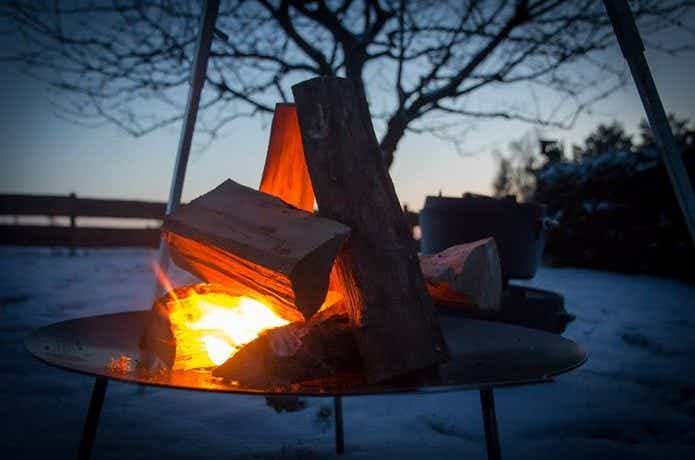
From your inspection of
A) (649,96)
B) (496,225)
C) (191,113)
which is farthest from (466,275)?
(191,113)

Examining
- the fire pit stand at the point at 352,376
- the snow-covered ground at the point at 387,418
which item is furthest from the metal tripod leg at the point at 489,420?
the snow-covered ground at the point at 387,418

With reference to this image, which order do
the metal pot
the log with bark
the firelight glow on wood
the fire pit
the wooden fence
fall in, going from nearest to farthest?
the fire pit < the firelight glow on wood < the log with bark < the metal pot < the wooden fence

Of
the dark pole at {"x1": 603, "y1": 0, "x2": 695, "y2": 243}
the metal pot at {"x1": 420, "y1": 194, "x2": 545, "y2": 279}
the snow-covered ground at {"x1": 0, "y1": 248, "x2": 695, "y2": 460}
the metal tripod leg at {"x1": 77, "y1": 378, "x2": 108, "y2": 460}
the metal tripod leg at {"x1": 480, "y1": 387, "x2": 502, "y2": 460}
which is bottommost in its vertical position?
the snow-covered ground at {"x1": 0, "y1": 248, "x2": 695, "y2": 460}

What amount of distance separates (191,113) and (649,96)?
1.87 metres

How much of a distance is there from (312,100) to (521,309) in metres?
1.77

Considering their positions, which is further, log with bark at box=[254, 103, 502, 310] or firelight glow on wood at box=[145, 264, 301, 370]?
log with bark at box=[254, 103, 502, 310]

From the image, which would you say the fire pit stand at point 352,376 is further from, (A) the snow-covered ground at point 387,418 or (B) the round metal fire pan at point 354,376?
(A) the snow-covered ground at point 387,418

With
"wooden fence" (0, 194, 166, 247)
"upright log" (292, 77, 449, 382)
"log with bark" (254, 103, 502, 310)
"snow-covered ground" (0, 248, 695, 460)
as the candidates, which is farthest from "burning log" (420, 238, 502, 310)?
"wooden fence" (0, 194, 166, 247)

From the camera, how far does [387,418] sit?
232 cm

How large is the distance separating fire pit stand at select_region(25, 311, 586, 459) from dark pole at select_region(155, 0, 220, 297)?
572 mm

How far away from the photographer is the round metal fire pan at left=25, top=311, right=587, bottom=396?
111 cm

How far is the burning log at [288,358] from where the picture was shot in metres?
1.29

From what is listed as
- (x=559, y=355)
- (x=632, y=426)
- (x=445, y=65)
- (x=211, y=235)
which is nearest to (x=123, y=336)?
(x=211, y=235)

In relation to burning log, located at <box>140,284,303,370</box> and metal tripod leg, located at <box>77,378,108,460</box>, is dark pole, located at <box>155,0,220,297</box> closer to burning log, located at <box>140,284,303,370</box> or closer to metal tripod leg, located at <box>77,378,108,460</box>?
burning log, located at <box>140,284,303,370</box>
